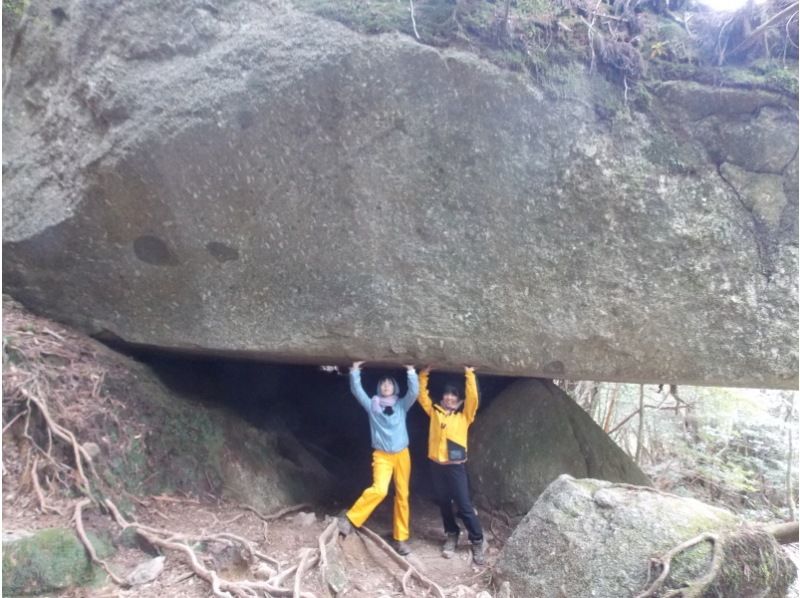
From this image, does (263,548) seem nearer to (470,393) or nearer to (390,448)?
(390,448)

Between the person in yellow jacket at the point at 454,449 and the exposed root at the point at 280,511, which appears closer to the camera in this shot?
the exposed root at the point at 280,511

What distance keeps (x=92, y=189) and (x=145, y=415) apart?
5.79 ft

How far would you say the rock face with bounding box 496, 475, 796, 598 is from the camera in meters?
4.03

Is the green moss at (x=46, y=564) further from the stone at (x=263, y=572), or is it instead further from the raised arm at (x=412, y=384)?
the raised arm at (x=412, y=384)

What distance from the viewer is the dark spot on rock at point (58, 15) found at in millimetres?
4898

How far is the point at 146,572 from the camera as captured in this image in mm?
3703

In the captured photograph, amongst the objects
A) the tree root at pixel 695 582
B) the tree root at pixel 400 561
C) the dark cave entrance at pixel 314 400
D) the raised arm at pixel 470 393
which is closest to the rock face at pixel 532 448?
the dark cave entrance at pixel 314 400

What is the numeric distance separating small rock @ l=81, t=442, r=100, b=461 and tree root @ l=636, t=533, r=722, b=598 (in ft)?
12.0

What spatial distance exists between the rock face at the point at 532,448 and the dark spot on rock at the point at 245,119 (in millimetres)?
3831

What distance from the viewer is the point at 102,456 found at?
4352 mm

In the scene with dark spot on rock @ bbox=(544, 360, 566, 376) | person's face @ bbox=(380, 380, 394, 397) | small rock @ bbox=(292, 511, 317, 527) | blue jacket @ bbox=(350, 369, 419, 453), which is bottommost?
small rock @ bbox=(292, 511, 317, 527)

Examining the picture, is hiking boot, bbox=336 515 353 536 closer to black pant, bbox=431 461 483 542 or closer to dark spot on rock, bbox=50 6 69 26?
black pant, bbox=431 461 483 542

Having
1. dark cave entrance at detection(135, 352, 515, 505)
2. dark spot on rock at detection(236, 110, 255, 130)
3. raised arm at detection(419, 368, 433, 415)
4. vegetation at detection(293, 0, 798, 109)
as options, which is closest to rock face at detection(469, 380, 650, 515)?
dark cave entrance at detection(135, 352, 515, 505)

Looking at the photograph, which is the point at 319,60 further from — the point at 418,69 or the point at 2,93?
the point at 2,93
